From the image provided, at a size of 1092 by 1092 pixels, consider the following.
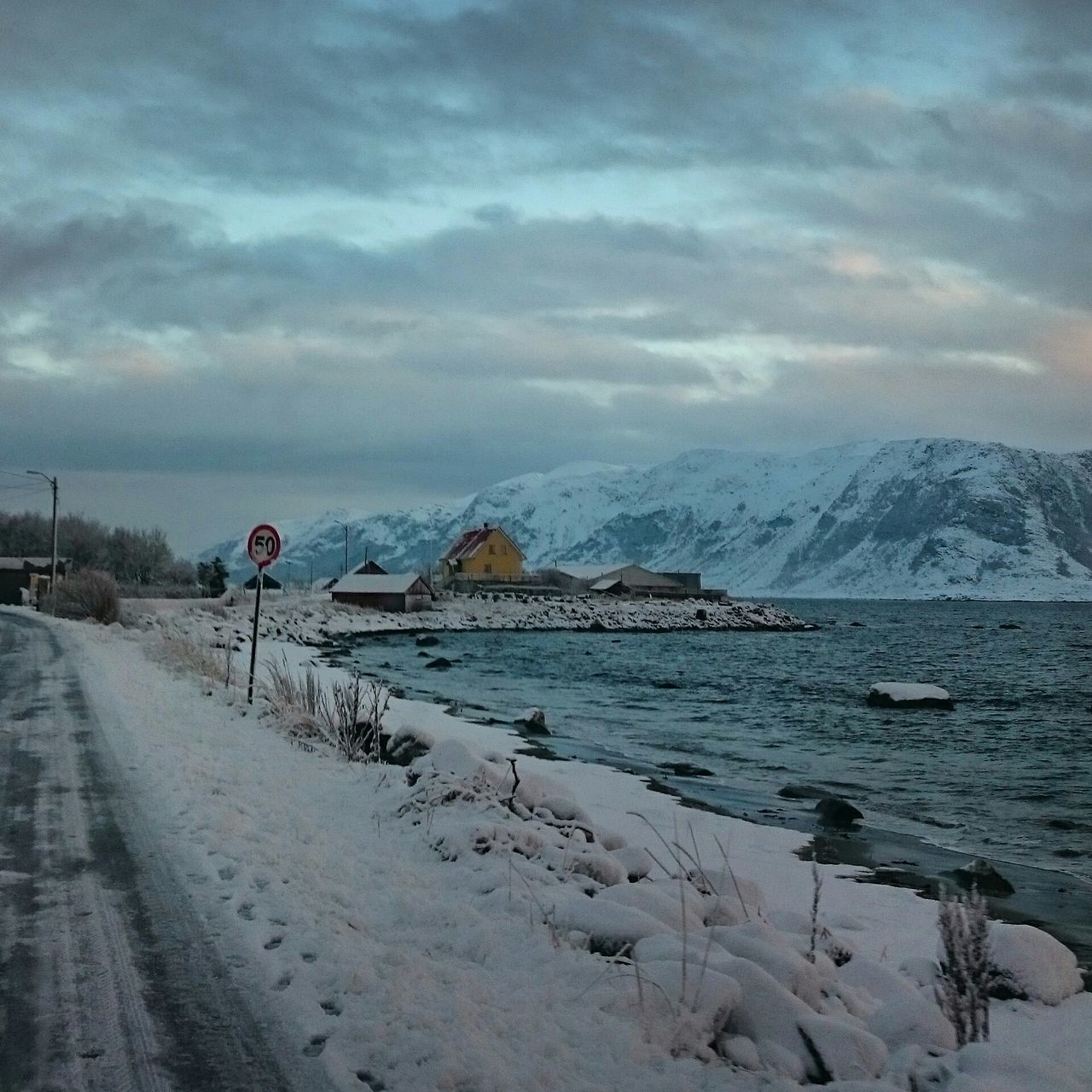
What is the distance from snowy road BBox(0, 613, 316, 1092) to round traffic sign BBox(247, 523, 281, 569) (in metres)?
8.06

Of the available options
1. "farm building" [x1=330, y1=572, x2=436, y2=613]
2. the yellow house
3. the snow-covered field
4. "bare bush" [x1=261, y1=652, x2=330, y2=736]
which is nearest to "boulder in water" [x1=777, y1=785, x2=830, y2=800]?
the snow-covered field

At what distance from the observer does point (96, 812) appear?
920cm

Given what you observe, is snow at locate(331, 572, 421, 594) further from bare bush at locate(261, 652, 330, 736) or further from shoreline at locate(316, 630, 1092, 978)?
shoreline at locate(316, 630, 1092, 978)

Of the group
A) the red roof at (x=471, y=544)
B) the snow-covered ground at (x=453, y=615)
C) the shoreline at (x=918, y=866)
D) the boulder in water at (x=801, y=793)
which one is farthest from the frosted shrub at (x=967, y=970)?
the red roof at (x=471, y=544)

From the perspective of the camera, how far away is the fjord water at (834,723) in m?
15.4

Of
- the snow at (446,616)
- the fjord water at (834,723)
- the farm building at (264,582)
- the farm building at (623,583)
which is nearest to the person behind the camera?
the fjord water at (834,723)

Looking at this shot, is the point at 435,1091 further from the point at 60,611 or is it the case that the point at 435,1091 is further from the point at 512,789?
the point at 60,611

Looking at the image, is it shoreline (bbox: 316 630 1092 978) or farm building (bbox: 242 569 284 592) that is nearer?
shoreline (bbox: 316 630 1092 978)

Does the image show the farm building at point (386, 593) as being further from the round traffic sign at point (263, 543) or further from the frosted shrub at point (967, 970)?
the frosted shrub at point (967, 970)

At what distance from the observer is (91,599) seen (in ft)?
141

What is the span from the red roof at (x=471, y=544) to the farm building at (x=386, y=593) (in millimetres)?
23026

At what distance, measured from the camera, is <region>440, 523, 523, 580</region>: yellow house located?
10656 centimetres

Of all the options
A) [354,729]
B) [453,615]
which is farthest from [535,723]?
[453,615]

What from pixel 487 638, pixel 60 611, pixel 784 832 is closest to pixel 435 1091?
pixel 784 832
